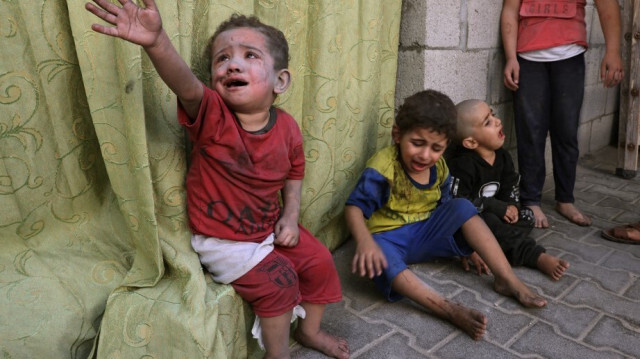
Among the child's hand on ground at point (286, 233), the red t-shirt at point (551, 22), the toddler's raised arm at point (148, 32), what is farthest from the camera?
the red t-shirt at point (551, 22)

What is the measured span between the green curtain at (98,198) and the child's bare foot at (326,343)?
0.71 ft

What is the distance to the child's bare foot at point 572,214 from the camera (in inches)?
131

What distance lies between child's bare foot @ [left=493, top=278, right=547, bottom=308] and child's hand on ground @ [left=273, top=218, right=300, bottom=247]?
1.11 m

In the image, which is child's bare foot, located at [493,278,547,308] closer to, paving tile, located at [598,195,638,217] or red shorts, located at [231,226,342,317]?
red shorts, located at [231,226,342,317]

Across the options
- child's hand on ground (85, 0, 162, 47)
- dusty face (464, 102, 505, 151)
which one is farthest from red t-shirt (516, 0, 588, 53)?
child's hand on ground (85, 0, 162, 47)

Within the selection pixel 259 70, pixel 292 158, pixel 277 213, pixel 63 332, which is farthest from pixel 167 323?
pixel 259 70

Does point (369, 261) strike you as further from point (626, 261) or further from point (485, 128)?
point (626, 261)

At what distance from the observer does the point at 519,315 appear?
2268 mm

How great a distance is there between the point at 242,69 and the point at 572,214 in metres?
2.71

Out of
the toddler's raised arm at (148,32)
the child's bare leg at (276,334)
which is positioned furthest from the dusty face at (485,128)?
the toddler's raised arm at (148,32)

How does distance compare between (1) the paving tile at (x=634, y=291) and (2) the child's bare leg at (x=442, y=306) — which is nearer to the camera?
(2) the child's bare leg at (x=442, y=306)

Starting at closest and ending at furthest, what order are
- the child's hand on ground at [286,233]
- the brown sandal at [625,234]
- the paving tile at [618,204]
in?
the child's hand on ground at [286,233], the brown sandal at [625,234], the paving tile at [618,204]

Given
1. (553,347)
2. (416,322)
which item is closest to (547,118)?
(553,347)

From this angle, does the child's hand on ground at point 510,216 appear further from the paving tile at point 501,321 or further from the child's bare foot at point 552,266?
the paving tile at point 501,321
